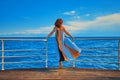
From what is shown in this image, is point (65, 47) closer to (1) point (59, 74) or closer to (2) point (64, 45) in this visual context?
(2) point (64, 45)

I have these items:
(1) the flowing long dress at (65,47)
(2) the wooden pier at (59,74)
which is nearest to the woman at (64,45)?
(1) the flowing long dress at (65,47)

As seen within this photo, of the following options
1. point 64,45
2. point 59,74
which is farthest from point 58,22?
point 59,74

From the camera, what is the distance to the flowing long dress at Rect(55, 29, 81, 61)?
8086 millimetres

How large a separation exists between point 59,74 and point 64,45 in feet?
3.36

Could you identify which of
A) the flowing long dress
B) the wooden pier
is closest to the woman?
the flowing long dress

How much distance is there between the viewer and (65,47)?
323 inches

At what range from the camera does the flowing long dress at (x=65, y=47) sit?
8086 millimetres

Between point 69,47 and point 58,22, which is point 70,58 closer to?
point 69,47

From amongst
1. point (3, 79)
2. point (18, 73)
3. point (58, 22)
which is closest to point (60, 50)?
point (58, 22)

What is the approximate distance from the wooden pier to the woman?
41 cm

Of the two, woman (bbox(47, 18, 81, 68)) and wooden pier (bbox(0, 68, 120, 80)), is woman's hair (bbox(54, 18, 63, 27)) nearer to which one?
woman (bbox(47, 18, 81, 68))

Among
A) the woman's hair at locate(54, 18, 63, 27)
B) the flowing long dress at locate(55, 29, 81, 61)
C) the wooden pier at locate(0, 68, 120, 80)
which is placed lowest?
the wooden pier at locate(0, 68, 120, 80)

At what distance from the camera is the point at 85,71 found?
26.2 ft

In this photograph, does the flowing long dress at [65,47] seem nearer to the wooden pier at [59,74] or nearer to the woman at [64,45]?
the woman at [64,45]
